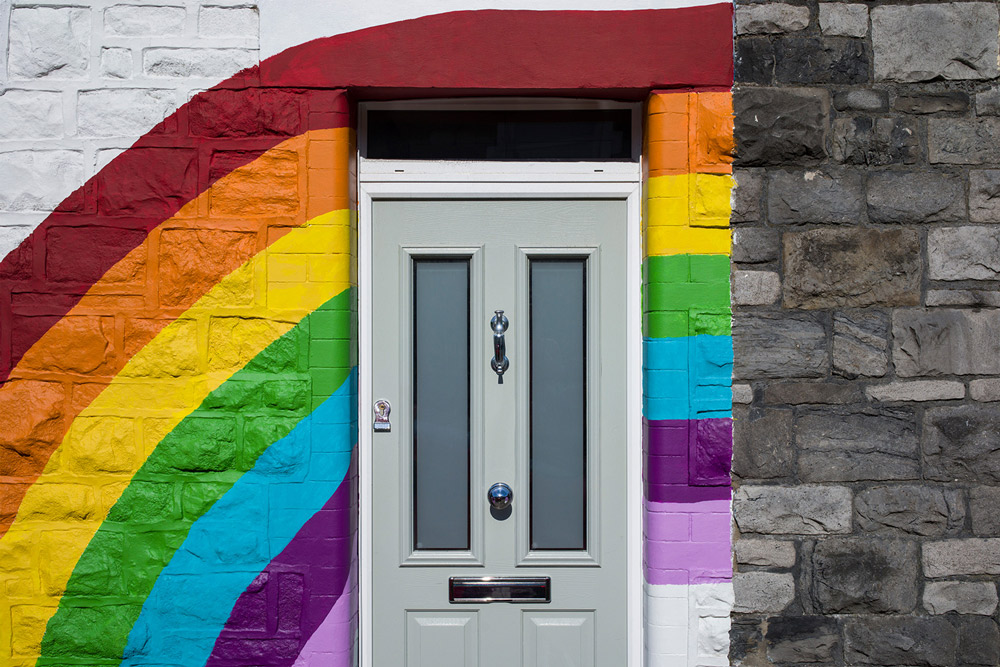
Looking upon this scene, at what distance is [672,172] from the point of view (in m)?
2.66

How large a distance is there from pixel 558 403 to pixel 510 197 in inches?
33.4

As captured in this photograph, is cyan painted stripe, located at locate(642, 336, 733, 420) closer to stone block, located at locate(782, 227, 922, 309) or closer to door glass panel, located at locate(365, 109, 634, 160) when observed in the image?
stone block, located at locate(782, 227, 922, 309)

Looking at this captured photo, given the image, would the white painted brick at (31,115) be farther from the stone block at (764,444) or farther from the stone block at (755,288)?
the stone block at (764,444)

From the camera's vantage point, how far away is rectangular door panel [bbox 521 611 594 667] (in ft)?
9.20

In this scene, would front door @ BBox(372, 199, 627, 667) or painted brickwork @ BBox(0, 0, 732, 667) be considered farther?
front door @ BBox(372, 199, 627, 667)

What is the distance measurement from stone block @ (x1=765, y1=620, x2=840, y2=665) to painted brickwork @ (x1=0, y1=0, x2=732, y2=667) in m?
1.17

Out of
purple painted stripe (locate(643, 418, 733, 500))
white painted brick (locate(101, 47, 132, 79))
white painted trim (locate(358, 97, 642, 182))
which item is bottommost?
purple painted stripe (locate(643, 418, 733, 500))

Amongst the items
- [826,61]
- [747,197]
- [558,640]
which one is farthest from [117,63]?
[558,640]

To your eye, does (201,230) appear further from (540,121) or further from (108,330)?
(540,121)

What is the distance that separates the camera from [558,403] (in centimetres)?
282

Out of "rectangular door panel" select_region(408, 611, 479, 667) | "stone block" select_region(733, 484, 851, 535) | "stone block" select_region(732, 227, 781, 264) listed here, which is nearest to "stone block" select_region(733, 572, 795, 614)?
"stone block" select_region(733, 484, 851, 535)

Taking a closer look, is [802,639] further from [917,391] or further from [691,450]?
[917,391]

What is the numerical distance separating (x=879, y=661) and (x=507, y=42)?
274 cm

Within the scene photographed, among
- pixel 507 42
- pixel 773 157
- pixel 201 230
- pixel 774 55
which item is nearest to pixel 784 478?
pixel 773 157
